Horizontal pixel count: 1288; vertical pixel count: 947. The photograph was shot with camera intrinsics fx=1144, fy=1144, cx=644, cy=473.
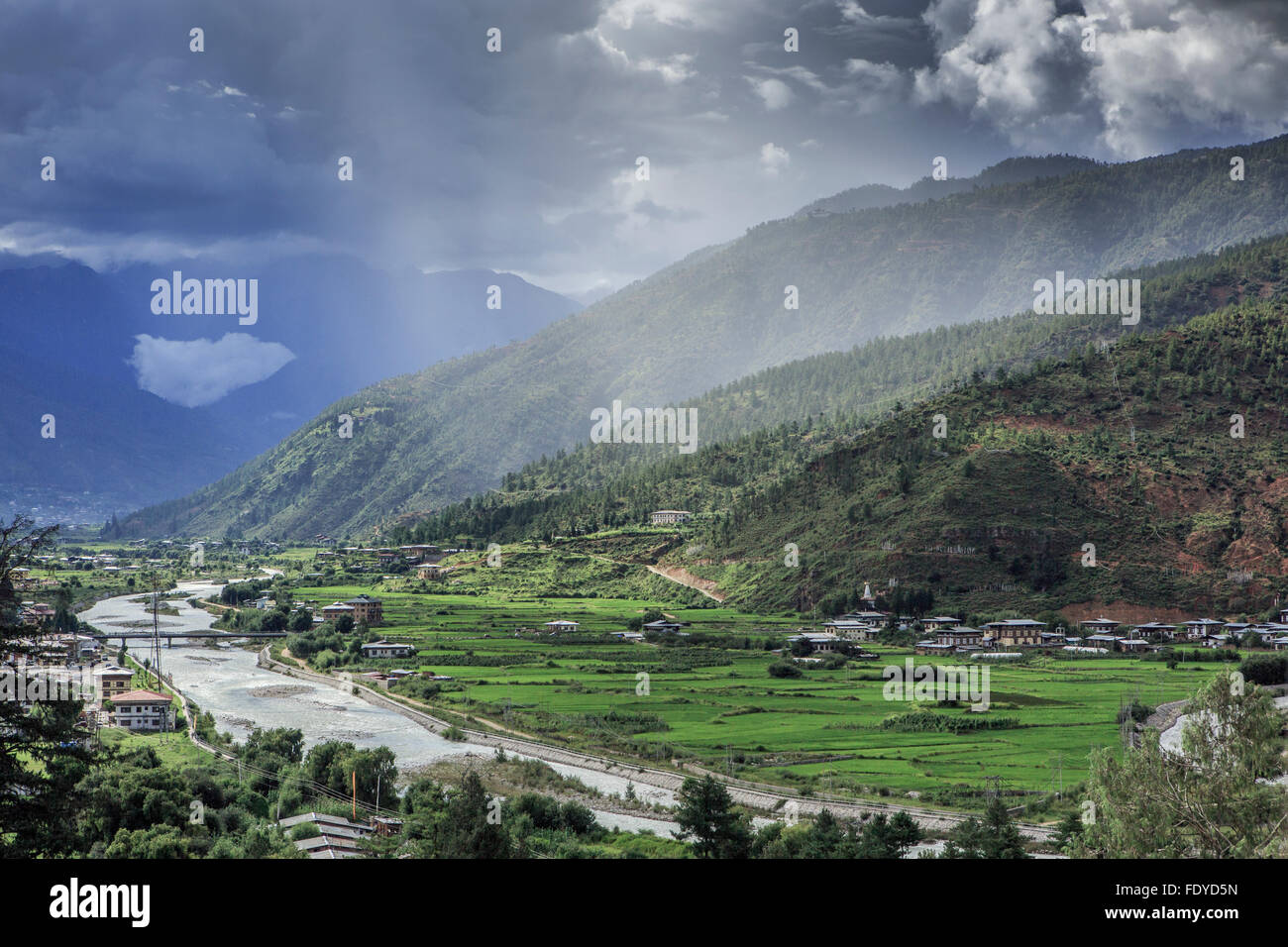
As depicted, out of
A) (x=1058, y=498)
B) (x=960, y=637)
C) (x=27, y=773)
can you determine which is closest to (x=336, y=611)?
(x=960, y=637)

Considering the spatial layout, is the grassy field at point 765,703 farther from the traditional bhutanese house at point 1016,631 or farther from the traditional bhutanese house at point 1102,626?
the traditional bhutanese house at point 1102,626

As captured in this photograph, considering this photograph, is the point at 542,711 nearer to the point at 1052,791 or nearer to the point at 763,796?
the point at 763,796

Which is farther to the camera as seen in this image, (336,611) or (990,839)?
(336,611)

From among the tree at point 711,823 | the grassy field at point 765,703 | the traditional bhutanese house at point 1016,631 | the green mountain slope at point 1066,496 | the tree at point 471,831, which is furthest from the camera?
the green mountain slope at point 1066,496

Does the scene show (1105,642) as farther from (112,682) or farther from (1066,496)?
(112,682)

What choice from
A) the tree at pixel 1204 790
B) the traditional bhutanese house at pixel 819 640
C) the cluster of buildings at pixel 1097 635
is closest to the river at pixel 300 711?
the tree at pixel 1204 790

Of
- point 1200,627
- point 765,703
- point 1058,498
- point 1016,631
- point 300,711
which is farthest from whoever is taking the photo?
point 1058,498

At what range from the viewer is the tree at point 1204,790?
1900 centimetres

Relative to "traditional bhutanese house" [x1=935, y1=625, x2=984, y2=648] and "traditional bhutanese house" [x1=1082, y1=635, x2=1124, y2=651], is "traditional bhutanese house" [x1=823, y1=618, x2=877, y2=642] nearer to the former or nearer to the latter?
"traditional bhutanese house" [x1=935, y1=625, x2=984, y2=648]

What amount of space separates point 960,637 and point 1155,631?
11744 millimetres

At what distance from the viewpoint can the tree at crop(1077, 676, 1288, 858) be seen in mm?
19000

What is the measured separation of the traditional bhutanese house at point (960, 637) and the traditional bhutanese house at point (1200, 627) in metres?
12.0

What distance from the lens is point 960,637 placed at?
70.1 meters
